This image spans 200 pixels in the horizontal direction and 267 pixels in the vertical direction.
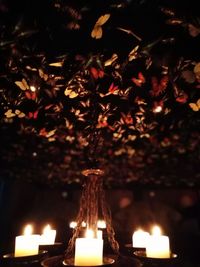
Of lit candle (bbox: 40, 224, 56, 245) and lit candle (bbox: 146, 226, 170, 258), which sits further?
lit candle (bbox: 40, 224, 56, 245)

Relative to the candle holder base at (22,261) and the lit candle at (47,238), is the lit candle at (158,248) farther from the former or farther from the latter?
the lit candle at (47,238)

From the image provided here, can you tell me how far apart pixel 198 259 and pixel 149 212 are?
319 cm

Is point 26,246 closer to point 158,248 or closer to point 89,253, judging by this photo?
point 89,253

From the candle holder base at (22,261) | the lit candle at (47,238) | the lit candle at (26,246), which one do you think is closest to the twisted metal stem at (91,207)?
the lit candle at (26,246)

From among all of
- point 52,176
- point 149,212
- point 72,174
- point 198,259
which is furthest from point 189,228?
point 52,176

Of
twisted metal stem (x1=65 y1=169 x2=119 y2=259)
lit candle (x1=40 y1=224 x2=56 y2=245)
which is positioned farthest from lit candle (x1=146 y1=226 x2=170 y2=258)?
lit candle (x1=40 y1=224 x2=56 y2=245)

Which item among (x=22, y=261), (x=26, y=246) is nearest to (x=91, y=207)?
(x=26, y=246)

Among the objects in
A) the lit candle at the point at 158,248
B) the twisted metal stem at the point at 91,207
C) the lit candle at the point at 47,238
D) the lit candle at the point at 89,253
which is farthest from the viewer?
the lit candle at the point at 47,238

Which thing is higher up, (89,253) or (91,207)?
(91,207)

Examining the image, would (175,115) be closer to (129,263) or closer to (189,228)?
(129,263)

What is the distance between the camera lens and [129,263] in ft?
6.00

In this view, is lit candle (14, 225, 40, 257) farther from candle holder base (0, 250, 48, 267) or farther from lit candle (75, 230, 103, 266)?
lit candle (75, 230, 103, 266)

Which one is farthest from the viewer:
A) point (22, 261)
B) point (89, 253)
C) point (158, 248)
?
point (158, 248)

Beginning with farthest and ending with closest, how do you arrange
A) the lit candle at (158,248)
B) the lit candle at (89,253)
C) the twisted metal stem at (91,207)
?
1. the twisted metal stem at (91,207)
2. the lit candle at (158,248)
3. the lit candle at (89,253)
